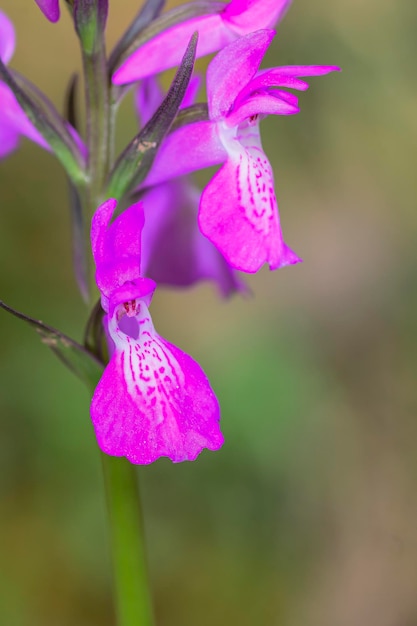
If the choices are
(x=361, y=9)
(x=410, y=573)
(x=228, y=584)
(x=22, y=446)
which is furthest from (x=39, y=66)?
(x=410, y=573)

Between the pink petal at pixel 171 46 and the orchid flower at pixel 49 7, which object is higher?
the orchid flower at pixel 49 7

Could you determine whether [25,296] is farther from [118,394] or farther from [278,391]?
[118,394]

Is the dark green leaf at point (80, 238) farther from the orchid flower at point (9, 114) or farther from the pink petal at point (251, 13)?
the pink petal at point (251, 13)

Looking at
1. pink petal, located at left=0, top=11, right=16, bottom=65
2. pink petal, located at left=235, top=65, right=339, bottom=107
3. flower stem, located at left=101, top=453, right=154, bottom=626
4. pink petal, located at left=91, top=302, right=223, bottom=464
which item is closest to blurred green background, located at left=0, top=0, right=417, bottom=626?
flower stem, located at left=101, top=453, right=154, bottom=626

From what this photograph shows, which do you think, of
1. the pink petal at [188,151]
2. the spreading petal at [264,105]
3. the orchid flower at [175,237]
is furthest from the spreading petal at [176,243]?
the spreading petal at [264,105]

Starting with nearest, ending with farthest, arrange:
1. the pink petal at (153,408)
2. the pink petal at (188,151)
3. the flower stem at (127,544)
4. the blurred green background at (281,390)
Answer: the pink petal at (153,408) → the pink petal at (188,151) → the flower stem at (127,544) → the blurred green background at (281,390)

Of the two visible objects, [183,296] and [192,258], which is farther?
[183,296]
